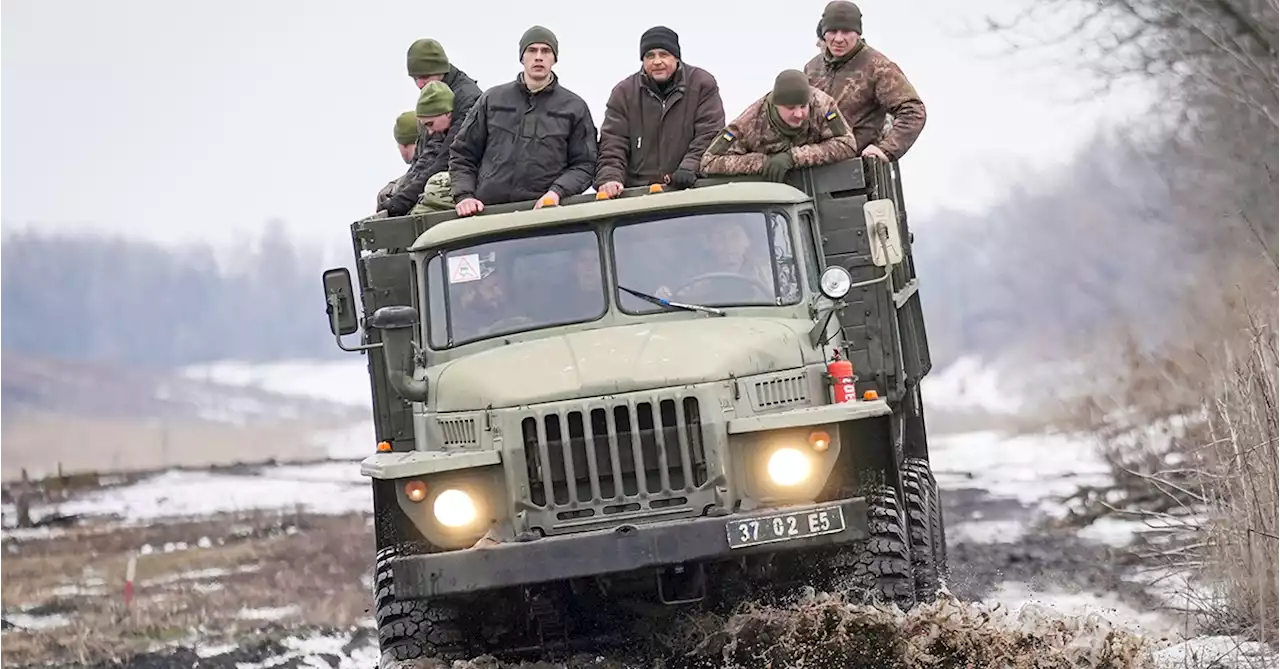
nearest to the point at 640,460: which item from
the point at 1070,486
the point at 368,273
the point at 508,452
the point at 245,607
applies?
the point at 508,452

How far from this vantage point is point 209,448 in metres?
32.4

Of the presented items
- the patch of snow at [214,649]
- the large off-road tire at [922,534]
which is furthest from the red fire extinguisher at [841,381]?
the patch of snow at [214,649]

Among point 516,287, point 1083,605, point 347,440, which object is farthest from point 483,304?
point 347,440

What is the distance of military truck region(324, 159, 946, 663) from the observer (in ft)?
27.7

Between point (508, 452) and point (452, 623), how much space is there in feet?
3.09

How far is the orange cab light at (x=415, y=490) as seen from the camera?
28.3ft

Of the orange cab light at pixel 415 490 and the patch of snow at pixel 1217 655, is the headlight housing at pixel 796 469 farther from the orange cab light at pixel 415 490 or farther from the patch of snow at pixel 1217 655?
the patch of snow at pixel 1217 655

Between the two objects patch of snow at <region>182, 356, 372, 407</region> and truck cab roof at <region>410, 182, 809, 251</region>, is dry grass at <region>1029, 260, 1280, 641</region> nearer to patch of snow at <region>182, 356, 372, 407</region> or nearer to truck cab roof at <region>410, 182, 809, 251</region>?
truck cab roof at <region>410, 182, 809, 251</region>

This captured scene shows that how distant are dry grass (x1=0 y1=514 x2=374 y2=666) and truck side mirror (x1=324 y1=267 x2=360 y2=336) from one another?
110 inches

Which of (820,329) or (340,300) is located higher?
(340,300)

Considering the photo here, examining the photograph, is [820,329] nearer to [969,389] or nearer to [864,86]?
[864,86]

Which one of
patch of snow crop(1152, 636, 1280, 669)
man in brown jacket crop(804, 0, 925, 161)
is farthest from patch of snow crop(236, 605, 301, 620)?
patch of snow crop(1152, 636, 1280, 669)

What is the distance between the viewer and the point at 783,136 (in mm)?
10586

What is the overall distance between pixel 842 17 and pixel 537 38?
1.92m
